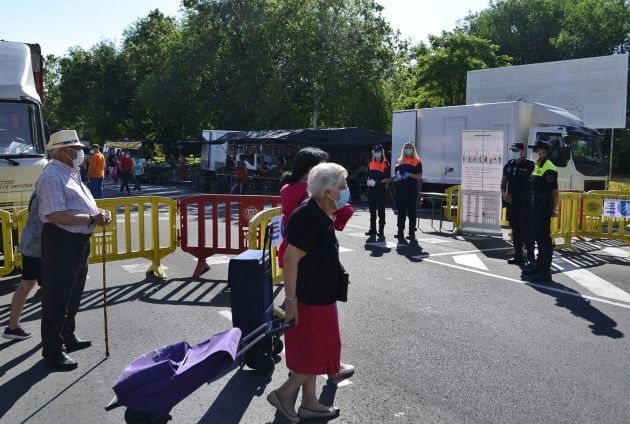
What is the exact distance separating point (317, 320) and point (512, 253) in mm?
7698

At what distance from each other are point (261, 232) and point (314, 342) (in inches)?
141

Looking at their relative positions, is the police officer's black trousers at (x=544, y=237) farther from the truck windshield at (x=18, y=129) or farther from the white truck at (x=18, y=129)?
the truck windshield at (x=18, y=129)

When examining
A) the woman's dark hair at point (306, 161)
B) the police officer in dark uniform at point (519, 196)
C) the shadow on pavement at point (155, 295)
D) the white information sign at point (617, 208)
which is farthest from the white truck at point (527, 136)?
the woman's dark hair at point (306, 161)

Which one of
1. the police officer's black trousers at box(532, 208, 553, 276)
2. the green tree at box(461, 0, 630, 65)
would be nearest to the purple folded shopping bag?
the police officer's black trousers at box(532, 208, 553, 276)

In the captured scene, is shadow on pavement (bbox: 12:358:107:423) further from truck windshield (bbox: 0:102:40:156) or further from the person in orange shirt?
the person in orange shirt

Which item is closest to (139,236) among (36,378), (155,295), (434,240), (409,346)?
(155,295)

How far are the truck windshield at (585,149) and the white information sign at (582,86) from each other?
524 cm

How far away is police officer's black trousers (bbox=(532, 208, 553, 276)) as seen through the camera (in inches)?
335

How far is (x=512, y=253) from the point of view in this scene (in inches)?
425

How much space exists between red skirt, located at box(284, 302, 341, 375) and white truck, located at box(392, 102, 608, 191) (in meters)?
13.3

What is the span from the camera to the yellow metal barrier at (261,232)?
7.18 metres

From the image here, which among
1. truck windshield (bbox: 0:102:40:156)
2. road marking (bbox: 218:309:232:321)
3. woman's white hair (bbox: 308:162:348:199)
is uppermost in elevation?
truck windshield (bbox: 0:102:40:156)

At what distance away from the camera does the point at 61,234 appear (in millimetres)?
4895

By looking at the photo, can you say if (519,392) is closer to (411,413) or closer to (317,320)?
(411,413)
